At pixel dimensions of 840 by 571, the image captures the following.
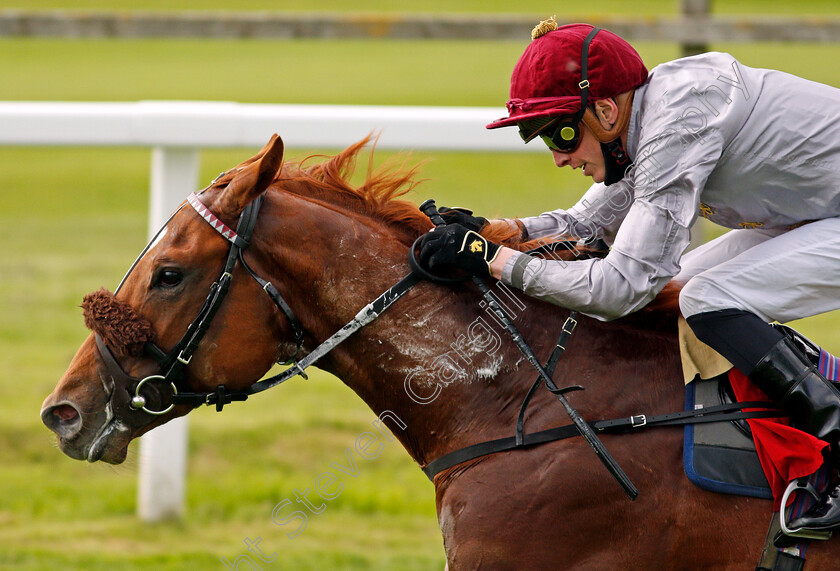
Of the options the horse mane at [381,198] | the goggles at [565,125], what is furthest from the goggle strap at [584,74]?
the horse mane at [381,198]

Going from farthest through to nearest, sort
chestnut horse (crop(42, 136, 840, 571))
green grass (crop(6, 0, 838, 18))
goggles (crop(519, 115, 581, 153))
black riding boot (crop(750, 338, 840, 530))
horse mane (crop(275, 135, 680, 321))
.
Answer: green grass (crop(6, 0, 838, 18)) < horse mane (crop(275, 135, 680, 321)) < goggles (crop(519, 115, 581, 153)) < chestnut horse (crop(42, 136, 840, 571)) < black riding boot (crop(750, 338, 840, 530))

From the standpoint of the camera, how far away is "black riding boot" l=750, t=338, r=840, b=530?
2332mm

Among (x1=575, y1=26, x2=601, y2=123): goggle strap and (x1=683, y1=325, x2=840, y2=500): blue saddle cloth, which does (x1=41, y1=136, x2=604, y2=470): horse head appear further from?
(x1=575, y1=26, x2=601, y2=123): goggle strap

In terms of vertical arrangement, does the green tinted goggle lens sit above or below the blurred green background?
above

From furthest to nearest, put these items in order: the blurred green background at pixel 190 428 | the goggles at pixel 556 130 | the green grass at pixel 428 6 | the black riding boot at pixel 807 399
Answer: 1. the green grass at pixel 428 6
2. the blurred green background at pixel 190 428
3. the goggles at pixel 556 130
4. the black riding boot at pixel 807 399

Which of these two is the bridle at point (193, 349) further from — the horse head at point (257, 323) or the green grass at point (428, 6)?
the green grass at point (428, 6)

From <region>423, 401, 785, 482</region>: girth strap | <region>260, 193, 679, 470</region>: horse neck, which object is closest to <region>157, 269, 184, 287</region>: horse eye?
<region>260, 193, 679, 470</region>: horse neck

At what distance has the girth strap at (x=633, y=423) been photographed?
2498 mm

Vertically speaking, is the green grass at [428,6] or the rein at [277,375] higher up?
the rein at [277,375]

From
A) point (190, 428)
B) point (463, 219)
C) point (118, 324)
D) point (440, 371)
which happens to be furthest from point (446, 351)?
point (190, 428)

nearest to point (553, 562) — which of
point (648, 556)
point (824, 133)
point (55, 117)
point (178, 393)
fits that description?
point (648, 556)

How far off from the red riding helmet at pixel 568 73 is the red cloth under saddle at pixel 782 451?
95 cm

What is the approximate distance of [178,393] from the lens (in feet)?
8.56

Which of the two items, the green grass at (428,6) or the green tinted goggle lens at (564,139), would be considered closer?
the green tinted goggle lens at (564,139)
